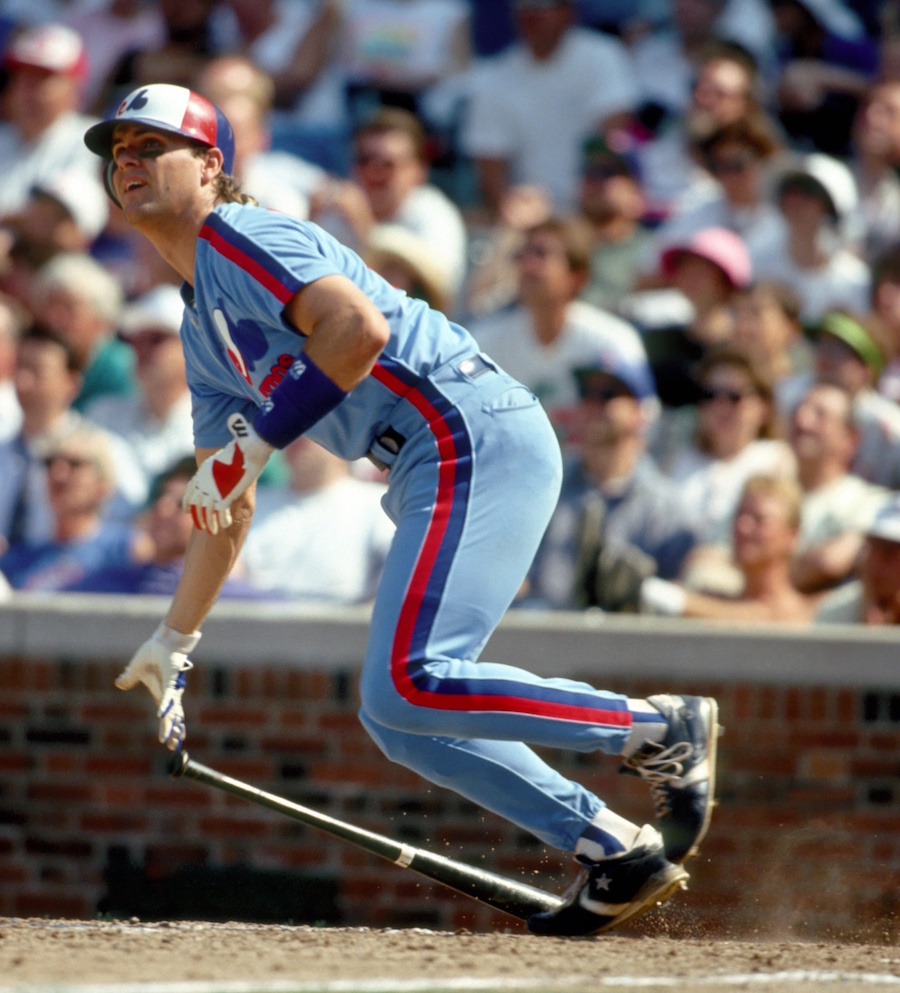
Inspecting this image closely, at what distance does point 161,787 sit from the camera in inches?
267

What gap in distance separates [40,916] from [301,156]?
480cm

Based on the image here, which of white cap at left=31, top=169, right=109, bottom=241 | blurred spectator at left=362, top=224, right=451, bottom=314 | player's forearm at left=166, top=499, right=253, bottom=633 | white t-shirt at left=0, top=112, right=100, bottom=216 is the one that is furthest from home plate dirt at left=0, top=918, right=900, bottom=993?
white t-shirt at left=0, top=112, right=100, bottom=216

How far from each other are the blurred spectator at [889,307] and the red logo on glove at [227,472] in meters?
4.22

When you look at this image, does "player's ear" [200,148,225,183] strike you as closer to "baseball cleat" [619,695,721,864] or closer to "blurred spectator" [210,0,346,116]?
"baseball cleat" [619,695,721,864]

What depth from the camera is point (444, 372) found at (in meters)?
4.33

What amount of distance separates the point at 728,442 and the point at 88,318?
3170mm

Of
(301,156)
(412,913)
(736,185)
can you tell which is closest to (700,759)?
(412,913)

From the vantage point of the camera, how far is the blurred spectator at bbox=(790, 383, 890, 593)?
679 centimetres

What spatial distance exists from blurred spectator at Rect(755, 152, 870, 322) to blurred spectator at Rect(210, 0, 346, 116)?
3082 mm

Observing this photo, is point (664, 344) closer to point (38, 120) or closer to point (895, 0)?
point (895, 0)

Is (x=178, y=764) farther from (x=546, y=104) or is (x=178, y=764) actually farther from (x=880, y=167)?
(x=546, y=104)

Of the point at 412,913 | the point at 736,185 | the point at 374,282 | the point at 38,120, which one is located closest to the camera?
the point at 374,282

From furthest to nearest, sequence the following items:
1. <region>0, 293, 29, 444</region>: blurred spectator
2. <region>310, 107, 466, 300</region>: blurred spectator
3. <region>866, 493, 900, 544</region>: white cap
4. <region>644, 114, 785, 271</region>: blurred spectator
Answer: <region>310, 107, 466, 300</region>: blurred spectator < <region>644, 114, 785, 271</region>: blurred spectator < <region>0, 293, 29, 444</region>: blurred spectator < <region>866, 493, 900, 544</region>: white cap

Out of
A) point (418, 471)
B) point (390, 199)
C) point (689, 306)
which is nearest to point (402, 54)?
point (390, 199)
